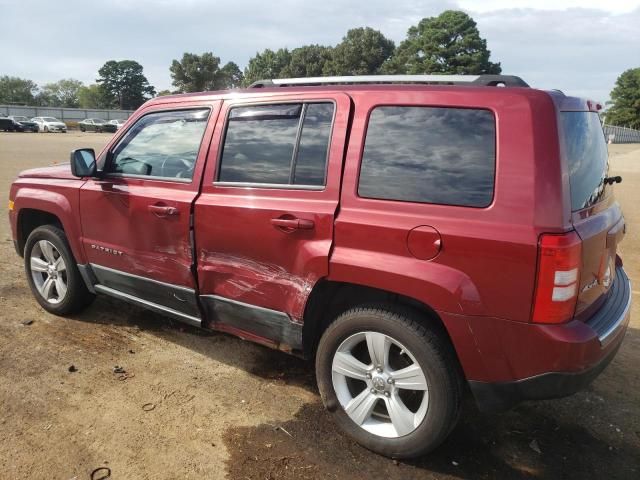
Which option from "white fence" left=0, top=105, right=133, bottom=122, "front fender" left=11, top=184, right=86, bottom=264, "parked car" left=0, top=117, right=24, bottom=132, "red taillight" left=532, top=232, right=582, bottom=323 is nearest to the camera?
"red taillight" left=532, top=232, right=582, bottom=323

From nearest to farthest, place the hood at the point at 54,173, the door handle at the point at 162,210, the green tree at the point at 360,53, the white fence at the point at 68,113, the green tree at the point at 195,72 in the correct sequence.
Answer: the door handle at the point at 162,210, the hood at the point at 54,173, the white fence at the point at 68,113, the green tree at the point at 360,53, the green tree at the point at 195,72

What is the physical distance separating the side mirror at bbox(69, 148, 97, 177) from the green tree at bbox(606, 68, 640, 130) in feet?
273

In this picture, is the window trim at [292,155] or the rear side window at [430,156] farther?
the window trim at [292,155]

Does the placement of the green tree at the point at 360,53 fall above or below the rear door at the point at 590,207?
above

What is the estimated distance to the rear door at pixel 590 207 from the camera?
2.32 meters

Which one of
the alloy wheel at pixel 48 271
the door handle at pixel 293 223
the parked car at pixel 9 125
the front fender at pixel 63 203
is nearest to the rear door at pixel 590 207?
the door handle at pixel 293 223

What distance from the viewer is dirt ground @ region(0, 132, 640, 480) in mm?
2617

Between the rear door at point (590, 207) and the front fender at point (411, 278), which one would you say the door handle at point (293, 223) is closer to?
the front fender at point (411, 278)

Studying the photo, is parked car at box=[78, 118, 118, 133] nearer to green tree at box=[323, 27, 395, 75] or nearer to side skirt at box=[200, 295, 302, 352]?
green tree at box=[323, 27, 395, 75]

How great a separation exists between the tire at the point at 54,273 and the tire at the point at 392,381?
2413mm

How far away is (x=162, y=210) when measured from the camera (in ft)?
10.9

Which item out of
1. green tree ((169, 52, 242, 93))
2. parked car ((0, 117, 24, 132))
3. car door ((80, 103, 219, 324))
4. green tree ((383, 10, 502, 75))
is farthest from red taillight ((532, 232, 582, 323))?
green tree ((169, 52, 242, 93))

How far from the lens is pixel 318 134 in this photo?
2.84m

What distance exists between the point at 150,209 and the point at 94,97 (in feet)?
→ 422
